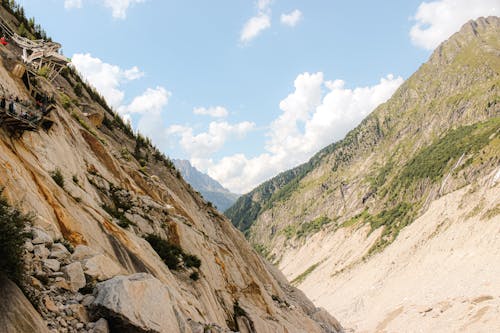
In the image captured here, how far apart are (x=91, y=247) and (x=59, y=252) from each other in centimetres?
218

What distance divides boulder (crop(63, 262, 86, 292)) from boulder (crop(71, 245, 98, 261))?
2.24ft

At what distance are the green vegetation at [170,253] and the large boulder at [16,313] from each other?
10.8 meters

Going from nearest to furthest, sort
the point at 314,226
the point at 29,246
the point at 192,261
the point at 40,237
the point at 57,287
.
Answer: the point at 57,287
the point at 29,246
the point at 40,237
the point at 192,261
the point at 314,226

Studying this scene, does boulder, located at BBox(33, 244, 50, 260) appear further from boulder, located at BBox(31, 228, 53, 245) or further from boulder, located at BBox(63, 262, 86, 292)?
boulder, located at BBox(63, 262, 86, 292)

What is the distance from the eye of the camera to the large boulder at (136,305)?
8.77 m

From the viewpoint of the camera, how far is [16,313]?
23.2 ft

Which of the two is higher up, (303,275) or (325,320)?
(325,320)

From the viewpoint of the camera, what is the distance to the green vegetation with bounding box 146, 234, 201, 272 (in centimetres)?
1839

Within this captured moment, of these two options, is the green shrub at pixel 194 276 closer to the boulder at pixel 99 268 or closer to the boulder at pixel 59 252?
the boulder at pixel 99 268

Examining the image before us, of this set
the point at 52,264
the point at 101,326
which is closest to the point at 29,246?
the point at 52,264

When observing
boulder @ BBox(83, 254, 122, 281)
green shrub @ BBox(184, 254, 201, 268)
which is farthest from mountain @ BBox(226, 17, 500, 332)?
boulder @ BBox(83, 254, 122, 281)

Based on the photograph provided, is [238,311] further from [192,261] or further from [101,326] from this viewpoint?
[101,326]

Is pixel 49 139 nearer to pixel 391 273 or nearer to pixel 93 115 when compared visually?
pixel 93 115

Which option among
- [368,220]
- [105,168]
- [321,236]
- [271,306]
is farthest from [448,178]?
[105,168]
